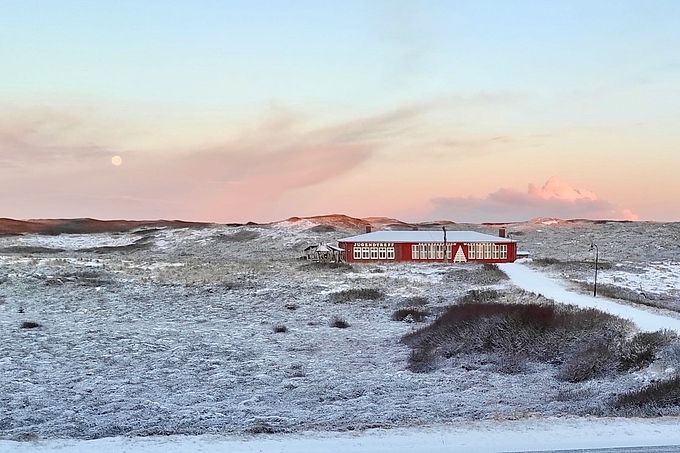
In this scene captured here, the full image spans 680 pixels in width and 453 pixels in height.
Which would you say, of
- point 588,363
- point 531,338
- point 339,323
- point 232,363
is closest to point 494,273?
point 339,323

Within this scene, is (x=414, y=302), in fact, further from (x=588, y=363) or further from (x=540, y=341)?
(x=588, y=363)

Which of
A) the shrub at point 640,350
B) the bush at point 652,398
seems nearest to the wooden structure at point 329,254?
the shrub at point 640,350

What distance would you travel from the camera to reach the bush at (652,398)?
1162 centimetres

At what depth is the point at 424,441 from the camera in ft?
29.9

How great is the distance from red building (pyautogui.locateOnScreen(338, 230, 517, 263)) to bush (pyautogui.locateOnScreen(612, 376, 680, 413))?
42.0 metres

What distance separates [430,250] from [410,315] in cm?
2899

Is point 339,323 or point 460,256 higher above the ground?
point 460,256

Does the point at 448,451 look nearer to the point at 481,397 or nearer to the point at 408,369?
the point at 481,397

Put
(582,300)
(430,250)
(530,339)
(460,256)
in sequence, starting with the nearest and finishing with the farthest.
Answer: (530,339) < (582,300) < (460,256) < (430,250)

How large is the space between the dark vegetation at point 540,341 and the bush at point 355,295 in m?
9.84

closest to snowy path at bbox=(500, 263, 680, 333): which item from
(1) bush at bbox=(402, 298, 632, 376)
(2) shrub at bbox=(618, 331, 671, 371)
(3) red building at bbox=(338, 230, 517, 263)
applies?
(1) bush at bbox=(402, 298, 632, 376)

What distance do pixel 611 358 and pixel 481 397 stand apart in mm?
4469

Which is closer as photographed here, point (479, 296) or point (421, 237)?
point (479, 296)

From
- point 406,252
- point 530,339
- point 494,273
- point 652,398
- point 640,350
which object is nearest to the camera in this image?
point 652,398
